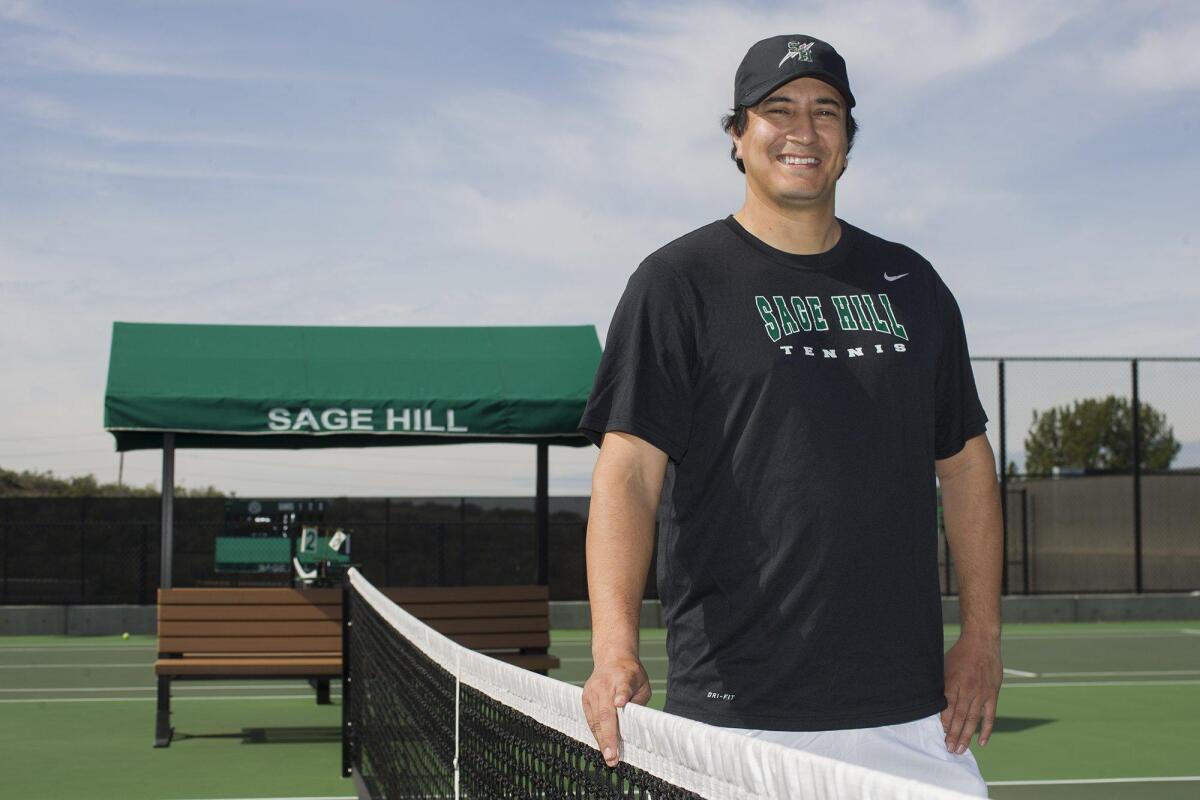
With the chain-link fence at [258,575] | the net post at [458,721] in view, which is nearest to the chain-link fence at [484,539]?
the chain-link fence at [258,575]

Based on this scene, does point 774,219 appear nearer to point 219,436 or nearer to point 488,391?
point 488,391

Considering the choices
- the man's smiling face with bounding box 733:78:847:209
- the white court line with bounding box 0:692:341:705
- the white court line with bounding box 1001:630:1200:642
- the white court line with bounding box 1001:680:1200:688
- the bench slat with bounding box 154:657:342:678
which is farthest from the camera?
Result: the white court line with bounding box 1001:630:1200:642

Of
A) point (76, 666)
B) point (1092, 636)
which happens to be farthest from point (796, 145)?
point (1092, 636)

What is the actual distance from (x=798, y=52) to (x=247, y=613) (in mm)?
9000

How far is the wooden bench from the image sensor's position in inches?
A: 432

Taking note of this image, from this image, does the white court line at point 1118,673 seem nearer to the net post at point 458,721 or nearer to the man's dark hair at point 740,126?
the net post at point 458,721

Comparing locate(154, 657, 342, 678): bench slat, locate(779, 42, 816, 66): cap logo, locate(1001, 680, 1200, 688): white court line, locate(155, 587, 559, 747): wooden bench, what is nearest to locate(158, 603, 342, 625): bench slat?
locate(155, 587, 559, 747): wooden bench

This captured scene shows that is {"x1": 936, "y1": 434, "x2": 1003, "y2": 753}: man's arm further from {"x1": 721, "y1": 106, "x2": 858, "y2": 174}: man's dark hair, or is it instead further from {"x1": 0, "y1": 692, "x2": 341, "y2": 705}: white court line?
{"x1": 0, "y1": 692, "x2": 341, "y2": 705}: white court line

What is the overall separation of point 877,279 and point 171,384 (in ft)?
28.9

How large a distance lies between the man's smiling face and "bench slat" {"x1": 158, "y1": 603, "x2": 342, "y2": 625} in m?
8.73

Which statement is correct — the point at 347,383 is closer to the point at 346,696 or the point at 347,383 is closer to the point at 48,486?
the point at 346,696

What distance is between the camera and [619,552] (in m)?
2.86

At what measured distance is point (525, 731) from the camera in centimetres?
384

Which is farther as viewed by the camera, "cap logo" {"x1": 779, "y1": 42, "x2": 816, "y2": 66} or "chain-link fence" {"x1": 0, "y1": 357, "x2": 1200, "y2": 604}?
"chain-link fence" {"x1": 0, "y1": 357, "x2": 1200, "y2": 604}
